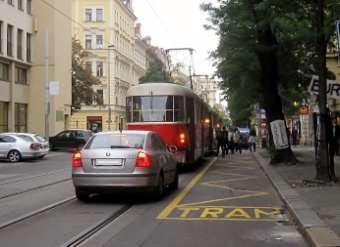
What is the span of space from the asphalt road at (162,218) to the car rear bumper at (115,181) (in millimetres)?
402

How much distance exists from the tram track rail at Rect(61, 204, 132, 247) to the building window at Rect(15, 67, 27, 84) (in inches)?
1790

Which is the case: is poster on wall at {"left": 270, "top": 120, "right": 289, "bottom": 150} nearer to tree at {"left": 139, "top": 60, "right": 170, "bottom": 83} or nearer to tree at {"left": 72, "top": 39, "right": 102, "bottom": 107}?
tree at {"left": 72, "top": 39, "right": 102, "bottom": 107}

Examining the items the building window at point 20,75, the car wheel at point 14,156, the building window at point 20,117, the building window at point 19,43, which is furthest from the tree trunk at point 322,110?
the building window at point 20,75

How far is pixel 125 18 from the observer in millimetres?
108438

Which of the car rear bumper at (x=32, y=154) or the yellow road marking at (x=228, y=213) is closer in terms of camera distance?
the yellow road marking at (x=228, y=213)

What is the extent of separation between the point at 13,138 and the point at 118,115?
6531cm

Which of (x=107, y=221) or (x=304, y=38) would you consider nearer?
(x=107, y=221)

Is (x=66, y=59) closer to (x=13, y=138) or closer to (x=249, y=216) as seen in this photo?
(x=13, y=138)

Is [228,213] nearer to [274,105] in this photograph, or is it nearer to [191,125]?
[191,125]

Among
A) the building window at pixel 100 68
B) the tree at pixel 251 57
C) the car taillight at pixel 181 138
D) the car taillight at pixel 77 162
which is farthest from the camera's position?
the building window at pixel 100 68

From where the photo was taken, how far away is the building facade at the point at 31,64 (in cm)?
5434

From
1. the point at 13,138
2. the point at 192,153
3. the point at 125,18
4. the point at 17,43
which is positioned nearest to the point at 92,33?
the point at 125,18

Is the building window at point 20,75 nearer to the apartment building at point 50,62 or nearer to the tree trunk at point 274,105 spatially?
the apartment building at point 50,62

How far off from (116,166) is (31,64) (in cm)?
4645
